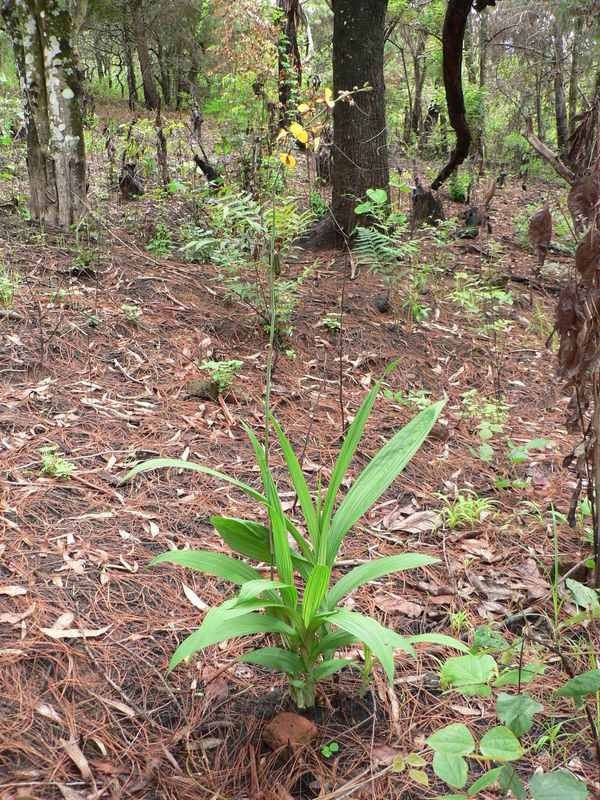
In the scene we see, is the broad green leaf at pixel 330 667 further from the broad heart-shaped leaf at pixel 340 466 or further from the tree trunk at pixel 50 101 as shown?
the tree trunk at pixel 50 101

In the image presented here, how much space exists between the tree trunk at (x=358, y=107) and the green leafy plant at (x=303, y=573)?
13.0ft

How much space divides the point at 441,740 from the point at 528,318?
452 cm

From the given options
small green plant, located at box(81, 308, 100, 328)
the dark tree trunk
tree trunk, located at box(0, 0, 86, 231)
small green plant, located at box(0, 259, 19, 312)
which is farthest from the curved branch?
small green plant, located at box(0, 259, 19, 312)

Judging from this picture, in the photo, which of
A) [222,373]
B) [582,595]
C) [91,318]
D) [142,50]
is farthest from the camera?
[142,50]

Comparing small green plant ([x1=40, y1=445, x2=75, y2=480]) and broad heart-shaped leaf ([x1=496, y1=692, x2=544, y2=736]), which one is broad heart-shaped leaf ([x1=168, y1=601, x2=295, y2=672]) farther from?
small green plant ([x1=40, y1=445, x2=75, y2=480])

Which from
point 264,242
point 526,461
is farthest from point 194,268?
point 526,461

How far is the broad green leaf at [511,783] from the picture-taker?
49.5 inches

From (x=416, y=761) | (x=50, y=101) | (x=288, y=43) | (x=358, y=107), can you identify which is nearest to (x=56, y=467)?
(x=416, y=761)

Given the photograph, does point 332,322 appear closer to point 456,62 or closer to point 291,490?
point 291,490

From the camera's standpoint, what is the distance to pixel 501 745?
123 cm

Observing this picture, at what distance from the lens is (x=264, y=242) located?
156 inches

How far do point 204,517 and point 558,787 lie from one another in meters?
1.65

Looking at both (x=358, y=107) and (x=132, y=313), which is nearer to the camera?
(x=132, y=313)

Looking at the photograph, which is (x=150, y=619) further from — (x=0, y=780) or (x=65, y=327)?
(x=65, y=327)
